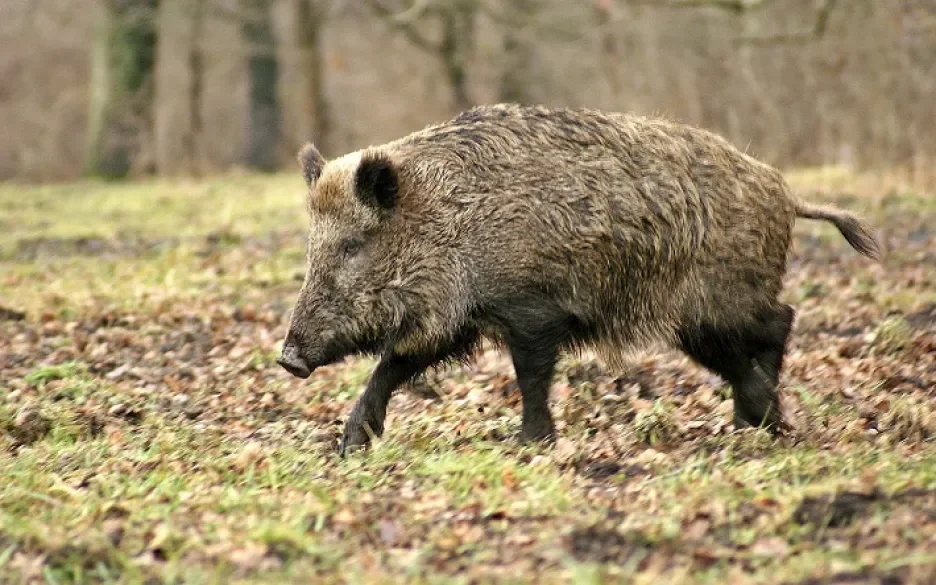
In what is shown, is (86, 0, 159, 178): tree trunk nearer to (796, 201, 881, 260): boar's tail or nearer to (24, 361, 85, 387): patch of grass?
(24, 361, 85, 387): patch of grass

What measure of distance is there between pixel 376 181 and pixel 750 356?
2.01 meters

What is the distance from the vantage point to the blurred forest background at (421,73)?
17.4 meters

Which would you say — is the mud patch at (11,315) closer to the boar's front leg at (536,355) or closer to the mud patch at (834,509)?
the boar's front leg at (536,355)

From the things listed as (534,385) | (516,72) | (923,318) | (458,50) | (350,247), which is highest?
(350,247)

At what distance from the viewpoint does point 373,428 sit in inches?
249

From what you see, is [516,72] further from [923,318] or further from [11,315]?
[923,318]

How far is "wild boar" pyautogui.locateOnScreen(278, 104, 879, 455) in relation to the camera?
242 inches

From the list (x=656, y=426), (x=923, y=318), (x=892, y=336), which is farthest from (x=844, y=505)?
(x=923, y=318)

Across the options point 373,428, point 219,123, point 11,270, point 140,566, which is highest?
point 140,566

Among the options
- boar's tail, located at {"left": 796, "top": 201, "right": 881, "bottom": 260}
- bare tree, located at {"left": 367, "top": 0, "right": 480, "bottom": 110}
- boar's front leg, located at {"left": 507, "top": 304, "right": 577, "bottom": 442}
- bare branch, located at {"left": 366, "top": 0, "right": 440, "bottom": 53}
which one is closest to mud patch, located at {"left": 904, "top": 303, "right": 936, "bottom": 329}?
boar's tail, located at {"left": 796, "top": 201, "right": 881, "bottom": 260}

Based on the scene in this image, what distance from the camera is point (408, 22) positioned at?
937 inches

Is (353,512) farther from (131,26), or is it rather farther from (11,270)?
(131,26)

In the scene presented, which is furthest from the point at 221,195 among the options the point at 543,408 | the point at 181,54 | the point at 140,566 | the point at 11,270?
the point at 140,566

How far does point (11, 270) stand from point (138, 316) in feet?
9.57
